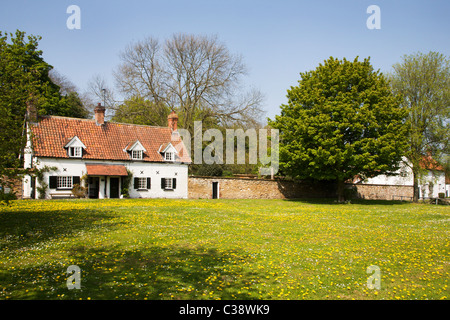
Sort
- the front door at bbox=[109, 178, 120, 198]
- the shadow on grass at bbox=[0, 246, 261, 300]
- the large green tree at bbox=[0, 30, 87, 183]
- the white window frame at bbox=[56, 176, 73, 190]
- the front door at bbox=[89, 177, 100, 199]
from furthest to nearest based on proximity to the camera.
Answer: the front door at bbox=[109, 178, 120, 198], the front door at bbox=[89, 177, 100, 199], the white window frame at bbox=[56, 176, 73, 190], the large green tree at bbox=[0, 30, 87, 183], the shadow on grass at bbox=[0, 246, 261, 300]

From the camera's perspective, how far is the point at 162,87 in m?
47.9

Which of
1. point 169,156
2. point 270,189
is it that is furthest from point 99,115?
point 270,189

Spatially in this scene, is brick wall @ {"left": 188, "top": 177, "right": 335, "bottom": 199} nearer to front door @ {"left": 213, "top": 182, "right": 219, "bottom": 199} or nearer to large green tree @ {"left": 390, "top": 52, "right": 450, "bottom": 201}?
front door @ {"left": 213, "top": 182, "right": 219, "bottom": 199}

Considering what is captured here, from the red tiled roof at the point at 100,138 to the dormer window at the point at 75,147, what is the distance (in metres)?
0.41

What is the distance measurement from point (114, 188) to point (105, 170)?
8.47ft

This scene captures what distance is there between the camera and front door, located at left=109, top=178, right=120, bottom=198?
113 feet

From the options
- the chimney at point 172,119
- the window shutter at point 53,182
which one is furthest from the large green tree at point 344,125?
the window shutter at point 53,182

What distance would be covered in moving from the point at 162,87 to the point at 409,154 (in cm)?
3358

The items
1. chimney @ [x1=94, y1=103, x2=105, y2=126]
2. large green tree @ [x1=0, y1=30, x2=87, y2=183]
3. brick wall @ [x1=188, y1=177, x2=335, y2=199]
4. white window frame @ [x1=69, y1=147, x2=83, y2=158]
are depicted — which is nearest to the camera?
large green tree @ [x1=0, y1=30, x2=87, y2=183]

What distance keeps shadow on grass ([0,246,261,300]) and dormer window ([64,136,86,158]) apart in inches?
989

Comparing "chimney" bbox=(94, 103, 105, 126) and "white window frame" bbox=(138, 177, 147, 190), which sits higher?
"chimney" bbox=(94, 103, 105, 126)
